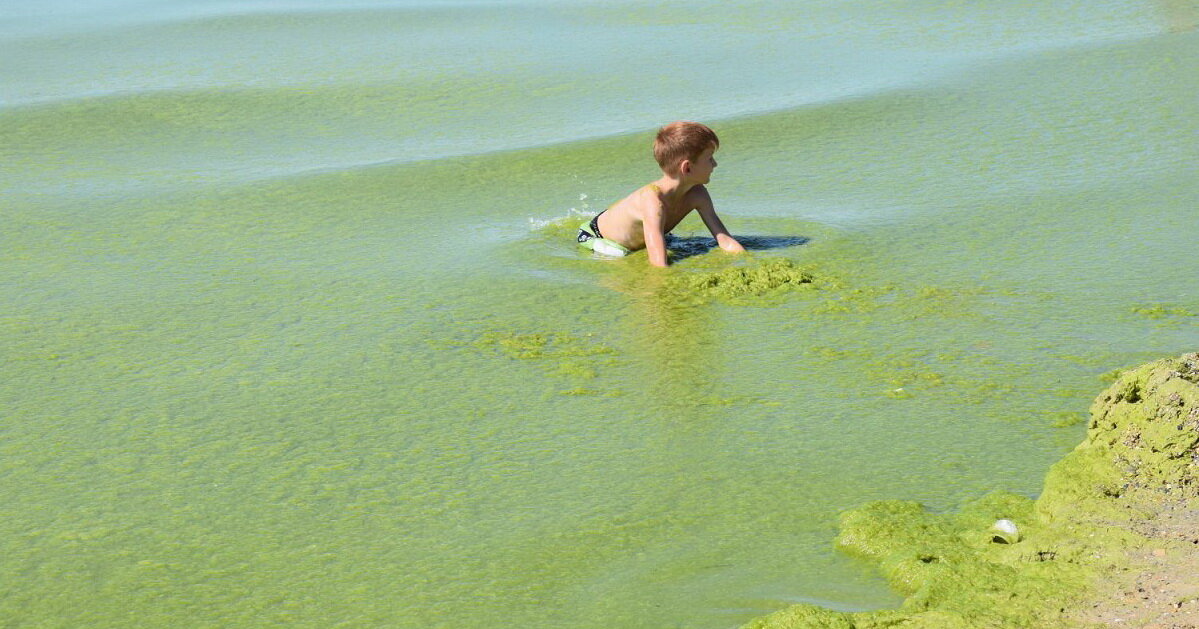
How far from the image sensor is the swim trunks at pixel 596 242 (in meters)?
4.27

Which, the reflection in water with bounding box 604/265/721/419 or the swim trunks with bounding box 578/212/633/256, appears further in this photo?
the swim trunks with bounding box 578/212/633/256

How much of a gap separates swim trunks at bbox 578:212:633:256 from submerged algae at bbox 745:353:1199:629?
1918 mm

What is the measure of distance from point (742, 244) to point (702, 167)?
275 mm

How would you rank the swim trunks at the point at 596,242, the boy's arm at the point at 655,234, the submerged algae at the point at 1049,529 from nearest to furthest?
the submerged algae at the point at 1049,529, the boy's arm at the point at 655,234, the swim trunks at the point at 596,242

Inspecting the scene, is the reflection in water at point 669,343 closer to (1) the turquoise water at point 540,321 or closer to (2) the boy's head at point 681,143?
(1) the turquoise water at point 540,321

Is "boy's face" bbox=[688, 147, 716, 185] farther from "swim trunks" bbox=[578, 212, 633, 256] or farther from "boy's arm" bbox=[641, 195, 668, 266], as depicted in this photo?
"swim trunks" bbox=[578, 212, 633, 256]

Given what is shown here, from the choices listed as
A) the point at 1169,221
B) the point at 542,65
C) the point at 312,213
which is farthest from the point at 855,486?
the point at 542,65

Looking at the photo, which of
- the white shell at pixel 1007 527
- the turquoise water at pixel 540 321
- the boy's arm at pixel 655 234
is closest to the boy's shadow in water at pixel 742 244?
the turquoise water at pixel 540 321

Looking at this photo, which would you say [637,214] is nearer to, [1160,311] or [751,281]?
[751,281]

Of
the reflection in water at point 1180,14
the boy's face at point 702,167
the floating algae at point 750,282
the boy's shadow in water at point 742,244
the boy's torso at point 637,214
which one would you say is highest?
the reflection in water at point 1180,14

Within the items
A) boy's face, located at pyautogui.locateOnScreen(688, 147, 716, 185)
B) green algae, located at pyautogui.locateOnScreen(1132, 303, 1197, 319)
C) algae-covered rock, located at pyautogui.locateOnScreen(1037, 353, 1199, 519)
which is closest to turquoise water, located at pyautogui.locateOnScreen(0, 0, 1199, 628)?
green algae, located at pyautogui.locateOnScreen(1132, 303, 1197, 319)

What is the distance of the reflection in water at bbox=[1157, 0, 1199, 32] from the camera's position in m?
6.90

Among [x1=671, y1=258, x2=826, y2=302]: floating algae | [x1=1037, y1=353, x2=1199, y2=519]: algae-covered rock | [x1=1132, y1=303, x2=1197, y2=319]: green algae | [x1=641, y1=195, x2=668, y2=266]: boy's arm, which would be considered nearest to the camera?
[x1=1037, y1=353, x2=1199, y2=519]: algae-covered rock

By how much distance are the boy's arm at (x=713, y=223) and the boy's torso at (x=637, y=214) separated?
0.01 meters
